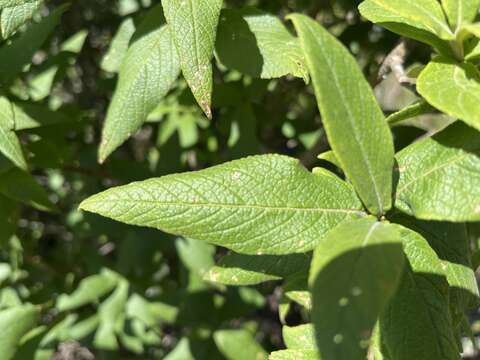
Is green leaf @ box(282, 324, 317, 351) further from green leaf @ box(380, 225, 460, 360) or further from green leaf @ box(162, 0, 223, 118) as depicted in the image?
green leaf @ box(162, 0, 223, 118)

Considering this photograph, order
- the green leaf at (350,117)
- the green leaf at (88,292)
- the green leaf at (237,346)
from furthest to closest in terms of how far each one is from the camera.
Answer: the green leaf at (88,292) → the green leaf at (237,346) → the green leaf at (350,117)

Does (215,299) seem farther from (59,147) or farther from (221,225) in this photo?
(221,225)

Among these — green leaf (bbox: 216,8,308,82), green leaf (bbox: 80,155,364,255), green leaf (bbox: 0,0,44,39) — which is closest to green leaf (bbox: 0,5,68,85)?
green leaf (bbox: 0,0,44,39)

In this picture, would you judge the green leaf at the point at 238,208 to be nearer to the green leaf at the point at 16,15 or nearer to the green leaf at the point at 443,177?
the green leaf at the point at 443,177

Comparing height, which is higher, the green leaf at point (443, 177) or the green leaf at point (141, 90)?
the green leaf at point (141, 90)

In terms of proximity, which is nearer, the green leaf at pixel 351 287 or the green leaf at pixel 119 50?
the green leaf at pixel 351 287

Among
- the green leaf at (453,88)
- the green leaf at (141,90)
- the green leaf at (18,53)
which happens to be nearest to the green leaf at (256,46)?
the green leaf at (141,90)
